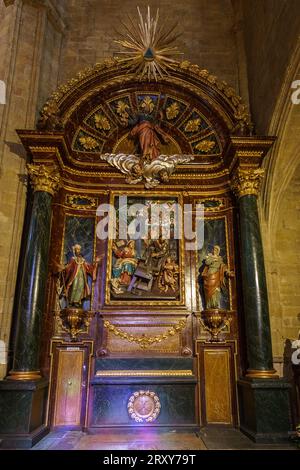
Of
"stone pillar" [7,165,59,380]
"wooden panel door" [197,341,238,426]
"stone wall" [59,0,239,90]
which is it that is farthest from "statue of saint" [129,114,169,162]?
"wooden panel door" [197,341,238,426]

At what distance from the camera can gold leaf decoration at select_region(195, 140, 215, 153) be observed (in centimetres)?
729

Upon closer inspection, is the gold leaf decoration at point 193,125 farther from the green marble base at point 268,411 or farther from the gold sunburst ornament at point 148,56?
the green marble base at point 268,411

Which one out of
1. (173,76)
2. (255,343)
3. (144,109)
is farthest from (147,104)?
(255,343)

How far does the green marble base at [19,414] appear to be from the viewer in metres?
4.66

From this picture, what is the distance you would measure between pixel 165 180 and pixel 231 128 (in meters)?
1.54

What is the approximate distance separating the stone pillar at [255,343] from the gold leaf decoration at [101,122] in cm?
272

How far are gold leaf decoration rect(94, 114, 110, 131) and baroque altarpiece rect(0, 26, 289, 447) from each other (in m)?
0.02

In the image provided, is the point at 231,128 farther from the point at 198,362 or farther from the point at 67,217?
the point at 198,362

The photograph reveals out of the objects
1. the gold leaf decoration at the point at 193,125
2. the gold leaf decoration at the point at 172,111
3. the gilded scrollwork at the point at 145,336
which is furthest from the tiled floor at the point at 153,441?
the gold leaf decoration at the point at 172,111

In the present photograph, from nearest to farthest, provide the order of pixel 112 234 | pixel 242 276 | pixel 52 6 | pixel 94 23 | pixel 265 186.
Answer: pixel 242 276 < pixel 112 234 < pixel 265 186 < pixel 52 6 < pixel 94 23

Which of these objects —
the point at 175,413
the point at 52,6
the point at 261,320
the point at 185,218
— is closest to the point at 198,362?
the point at 175,413

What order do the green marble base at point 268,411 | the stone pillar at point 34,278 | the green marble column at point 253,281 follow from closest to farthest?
the green marble base at point 268,411 < the stone pillar at point 34,278 < the green marble column at point 253,281

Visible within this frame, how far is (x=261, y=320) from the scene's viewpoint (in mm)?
5613

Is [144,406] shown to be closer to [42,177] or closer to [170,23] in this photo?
[42,177]
